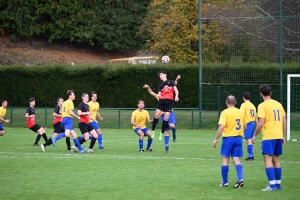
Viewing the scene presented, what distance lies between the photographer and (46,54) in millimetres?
60250

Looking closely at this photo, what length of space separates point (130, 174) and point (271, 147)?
4041 millimetres

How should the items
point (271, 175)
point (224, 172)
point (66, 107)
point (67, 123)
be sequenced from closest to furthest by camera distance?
point (271, 175)
point (224, 172)
point (66, 107)
point (67, 123)

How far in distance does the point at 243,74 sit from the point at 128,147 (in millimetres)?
10777

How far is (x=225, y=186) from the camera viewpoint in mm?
12680

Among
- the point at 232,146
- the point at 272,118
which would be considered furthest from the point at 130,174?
the point at 272,118

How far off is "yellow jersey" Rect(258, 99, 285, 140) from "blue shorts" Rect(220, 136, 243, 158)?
596mm

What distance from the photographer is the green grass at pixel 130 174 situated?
11938 mm

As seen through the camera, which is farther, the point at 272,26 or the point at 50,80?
the point at 50,80

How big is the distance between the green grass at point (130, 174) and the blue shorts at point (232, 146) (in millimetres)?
729

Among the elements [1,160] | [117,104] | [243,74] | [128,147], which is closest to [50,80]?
[117,104]

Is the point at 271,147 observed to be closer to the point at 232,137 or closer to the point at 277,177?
the point at 277,177

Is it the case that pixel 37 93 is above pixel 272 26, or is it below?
below

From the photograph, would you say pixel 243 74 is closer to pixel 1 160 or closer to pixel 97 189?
pixel 1 160

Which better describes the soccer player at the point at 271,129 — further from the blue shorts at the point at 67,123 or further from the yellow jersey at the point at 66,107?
the blue shorts at the point at 67,123
